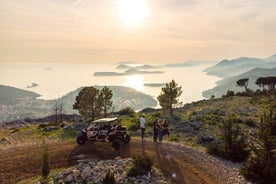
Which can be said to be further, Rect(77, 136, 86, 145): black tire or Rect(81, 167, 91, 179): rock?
Rect(77, 136, 86, 145): black tire

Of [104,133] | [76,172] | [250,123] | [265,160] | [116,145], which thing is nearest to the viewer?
[76,172]

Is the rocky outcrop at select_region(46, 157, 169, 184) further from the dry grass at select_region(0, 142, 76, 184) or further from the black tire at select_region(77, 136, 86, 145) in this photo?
the black tire at select_region(77, 136, 86, 145)

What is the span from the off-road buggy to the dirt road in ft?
2.07

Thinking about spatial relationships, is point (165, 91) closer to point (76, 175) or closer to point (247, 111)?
point (247, 111)

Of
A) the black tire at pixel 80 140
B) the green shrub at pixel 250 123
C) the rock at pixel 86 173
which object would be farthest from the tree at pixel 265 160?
the green shrub at pixel 250 123

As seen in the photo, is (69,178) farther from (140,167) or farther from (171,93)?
(171,93)

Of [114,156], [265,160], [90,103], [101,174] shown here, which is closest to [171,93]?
[90,103]

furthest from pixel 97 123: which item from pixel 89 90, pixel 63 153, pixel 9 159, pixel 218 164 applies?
pixel 89 90

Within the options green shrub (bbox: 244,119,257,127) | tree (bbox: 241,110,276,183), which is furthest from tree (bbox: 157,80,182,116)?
tree (bbox: 241,110,276,183)

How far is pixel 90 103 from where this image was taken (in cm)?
6112

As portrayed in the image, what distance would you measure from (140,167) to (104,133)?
25.0ft

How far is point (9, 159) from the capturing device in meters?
23.0

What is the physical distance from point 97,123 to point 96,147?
2.48 metres

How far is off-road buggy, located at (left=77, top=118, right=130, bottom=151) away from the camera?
24.3 metres
